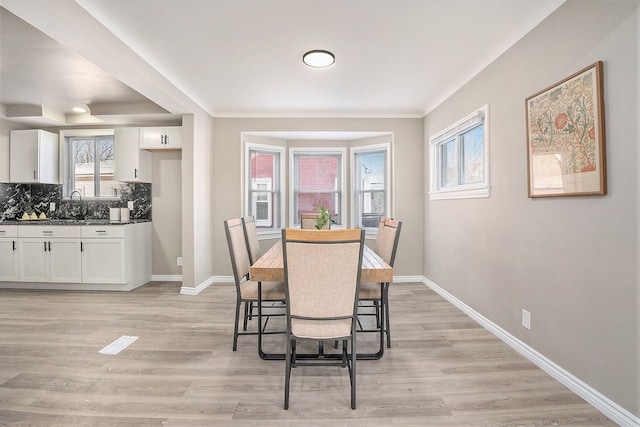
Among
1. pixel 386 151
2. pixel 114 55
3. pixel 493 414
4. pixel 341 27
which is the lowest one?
pixel 493 414

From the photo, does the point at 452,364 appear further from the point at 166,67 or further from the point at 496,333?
the point at 166,67

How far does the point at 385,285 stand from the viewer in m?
2.28

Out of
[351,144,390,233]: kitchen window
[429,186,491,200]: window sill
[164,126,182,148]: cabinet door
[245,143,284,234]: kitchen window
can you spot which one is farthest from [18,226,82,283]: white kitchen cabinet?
[429,186,491,200]: window sill

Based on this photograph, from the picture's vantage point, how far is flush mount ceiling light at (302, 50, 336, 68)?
2.68 meters

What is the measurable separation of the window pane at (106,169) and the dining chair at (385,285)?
415cm

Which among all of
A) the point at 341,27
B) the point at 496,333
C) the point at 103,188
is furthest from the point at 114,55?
the point at 496,333

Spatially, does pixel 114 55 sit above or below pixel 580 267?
above

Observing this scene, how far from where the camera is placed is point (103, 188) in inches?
180

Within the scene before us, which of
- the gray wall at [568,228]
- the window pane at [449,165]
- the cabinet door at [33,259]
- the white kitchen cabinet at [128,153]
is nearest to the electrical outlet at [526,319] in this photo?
the gray wall at [568,228]

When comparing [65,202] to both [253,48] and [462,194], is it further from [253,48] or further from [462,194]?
[462,194]

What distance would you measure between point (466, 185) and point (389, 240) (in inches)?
51.0

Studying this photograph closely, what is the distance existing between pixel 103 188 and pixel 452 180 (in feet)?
16.7

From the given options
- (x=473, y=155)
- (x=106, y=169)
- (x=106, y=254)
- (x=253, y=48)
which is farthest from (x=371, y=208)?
(x=106, y=169)

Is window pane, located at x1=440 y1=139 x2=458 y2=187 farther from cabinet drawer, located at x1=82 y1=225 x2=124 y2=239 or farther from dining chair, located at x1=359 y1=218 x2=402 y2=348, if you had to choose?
cabinet drawer, located at x1=82 y1=225 x2=124 y2=239
